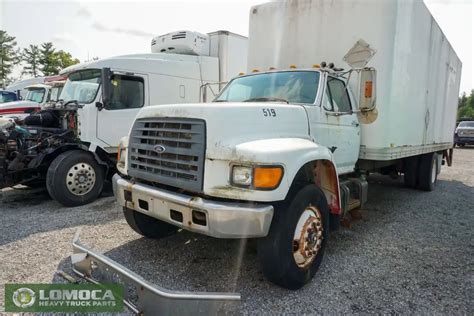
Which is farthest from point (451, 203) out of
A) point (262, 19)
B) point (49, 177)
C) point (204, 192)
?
point (49, 177)

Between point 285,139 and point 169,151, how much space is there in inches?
44.6

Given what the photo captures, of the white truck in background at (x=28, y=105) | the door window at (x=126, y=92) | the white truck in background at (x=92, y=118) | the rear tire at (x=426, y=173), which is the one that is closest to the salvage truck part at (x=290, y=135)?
the rear tire at (x=426, y=173)

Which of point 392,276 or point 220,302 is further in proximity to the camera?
point 392,276

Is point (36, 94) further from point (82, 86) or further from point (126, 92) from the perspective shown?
point (126, 92)

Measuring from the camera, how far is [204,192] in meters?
2.87

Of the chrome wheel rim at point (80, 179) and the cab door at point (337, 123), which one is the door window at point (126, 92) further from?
the cab door at point (337, 123)

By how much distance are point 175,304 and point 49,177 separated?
173 inches

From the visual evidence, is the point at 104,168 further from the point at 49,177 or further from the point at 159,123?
the point at 159,123

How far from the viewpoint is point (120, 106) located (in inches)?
259

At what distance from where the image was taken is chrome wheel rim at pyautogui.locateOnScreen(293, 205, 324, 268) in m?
3.14

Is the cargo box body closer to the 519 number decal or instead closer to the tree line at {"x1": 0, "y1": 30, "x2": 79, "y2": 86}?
the 519 number decal

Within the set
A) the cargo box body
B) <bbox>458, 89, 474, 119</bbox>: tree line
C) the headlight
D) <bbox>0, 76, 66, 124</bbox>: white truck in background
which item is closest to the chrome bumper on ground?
the headlight

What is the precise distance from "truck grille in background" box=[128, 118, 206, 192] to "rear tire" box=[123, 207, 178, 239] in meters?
0.67

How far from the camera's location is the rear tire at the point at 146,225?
13.1 feet
